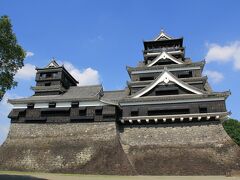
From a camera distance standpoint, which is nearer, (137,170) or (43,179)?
(43,179)

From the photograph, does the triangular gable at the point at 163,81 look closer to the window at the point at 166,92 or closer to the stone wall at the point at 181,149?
the window at the point at 166,92

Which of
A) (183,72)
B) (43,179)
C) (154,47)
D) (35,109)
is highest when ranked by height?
(154,47)

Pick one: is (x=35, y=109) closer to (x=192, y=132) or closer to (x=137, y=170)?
(x=137, y=170)

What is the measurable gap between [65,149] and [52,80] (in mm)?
10143

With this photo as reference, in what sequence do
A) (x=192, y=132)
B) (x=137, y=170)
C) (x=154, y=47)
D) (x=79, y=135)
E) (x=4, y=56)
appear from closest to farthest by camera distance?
(x=4, y=56)
(x=137, y=170)
(x=192, y=132)
(x=79, y=135)
(x=154, y=47)

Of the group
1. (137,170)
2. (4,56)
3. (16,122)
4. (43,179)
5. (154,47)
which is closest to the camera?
(4,56)

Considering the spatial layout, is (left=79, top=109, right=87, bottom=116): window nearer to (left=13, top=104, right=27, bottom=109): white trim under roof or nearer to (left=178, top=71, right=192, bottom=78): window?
(left=13, top=104, right=27, bottom=109): white trim under roof

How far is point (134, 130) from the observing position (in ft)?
88.4

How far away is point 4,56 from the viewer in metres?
17.1

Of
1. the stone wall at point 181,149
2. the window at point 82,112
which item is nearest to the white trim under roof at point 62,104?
the window at point 82,112

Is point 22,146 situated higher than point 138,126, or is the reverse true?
point 138,126

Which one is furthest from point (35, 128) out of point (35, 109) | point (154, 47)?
point (154, 47)

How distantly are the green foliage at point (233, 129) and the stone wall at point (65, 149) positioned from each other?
27051 mm

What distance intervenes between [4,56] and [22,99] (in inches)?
548
